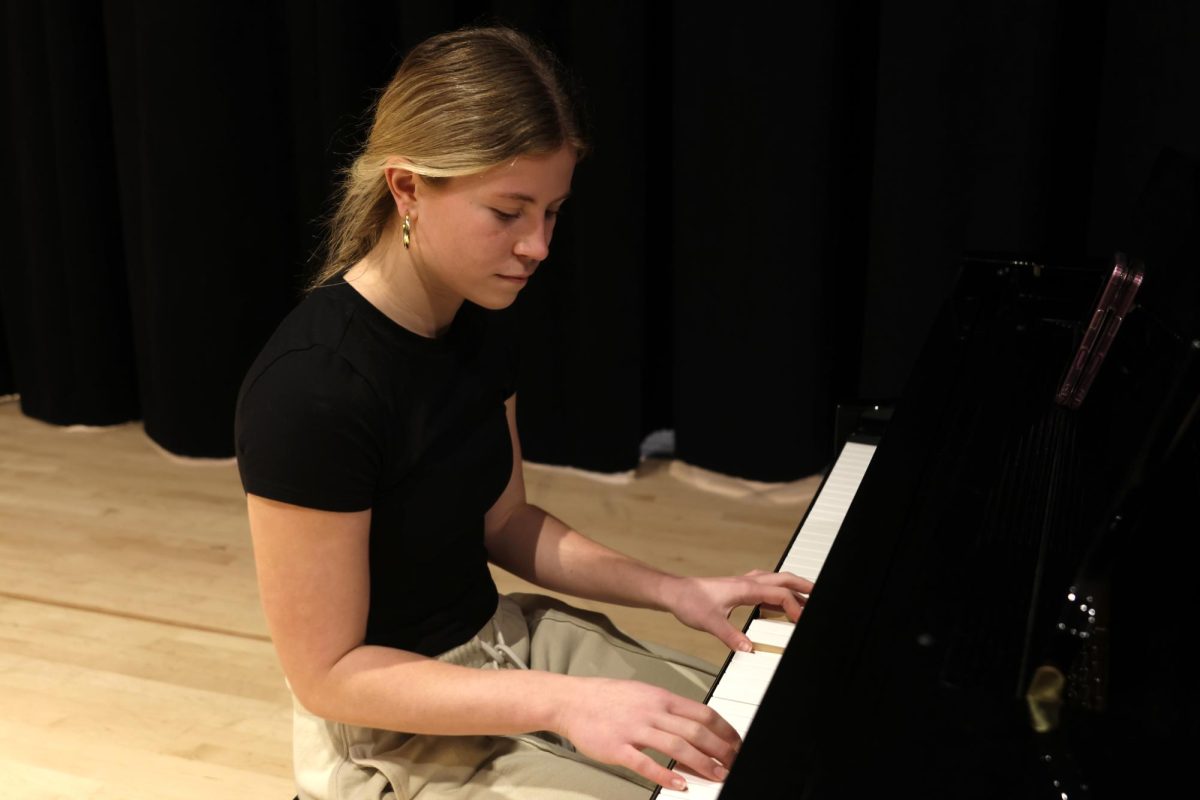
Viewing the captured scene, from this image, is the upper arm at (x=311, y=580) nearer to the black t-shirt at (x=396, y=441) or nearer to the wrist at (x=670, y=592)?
the black t-shirt at (x=396, y=441)

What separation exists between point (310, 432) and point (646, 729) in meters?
0.38

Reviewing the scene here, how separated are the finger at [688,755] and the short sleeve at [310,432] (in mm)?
341

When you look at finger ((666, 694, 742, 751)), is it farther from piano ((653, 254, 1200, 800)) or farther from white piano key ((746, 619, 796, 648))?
white piano key ((746, 619, 796, 648))

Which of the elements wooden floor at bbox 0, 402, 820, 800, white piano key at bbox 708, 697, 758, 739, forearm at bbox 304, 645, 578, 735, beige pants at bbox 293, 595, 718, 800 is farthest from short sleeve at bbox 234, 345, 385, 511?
wooden floor at bbox 0, 402, 820, 800

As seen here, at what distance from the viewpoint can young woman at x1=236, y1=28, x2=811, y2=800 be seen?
3.51ft

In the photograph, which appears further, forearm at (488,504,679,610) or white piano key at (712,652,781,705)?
forearm at (488,504,679,610)

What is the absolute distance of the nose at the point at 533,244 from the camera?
1.11m

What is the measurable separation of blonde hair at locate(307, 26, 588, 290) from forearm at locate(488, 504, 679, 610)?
409 mm

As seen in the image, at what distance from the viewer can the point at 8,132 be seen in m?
3.46

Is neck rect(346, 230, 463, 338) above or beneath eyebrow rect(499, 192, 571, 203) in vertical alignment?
beneath

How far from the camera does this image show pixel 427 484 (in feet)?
3.94

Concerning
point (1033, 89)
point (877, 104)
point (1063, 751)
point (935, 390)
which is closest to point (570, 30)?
point (877, 104)

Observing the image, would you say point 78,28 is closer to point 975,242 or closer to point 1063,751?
point 975,242

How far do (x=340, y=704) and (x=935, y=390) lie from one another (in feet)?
2.48
